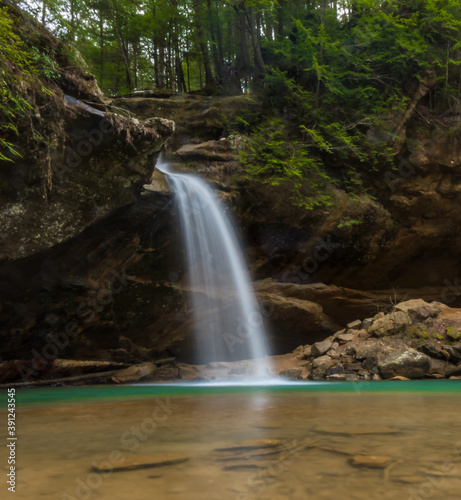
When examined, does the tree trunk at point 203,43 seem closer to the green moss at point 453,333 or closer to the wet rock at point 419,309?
the wet rock at point 419,309

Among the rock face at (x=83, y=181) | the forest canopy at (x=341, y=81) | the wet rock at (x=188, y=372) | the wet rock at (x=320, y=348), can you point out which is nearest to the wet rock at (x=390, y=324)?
the wet rock at (x=320, y=348)

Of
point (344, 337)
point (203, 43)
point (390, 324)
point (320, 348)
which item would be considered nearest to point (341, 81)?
point (203, 43)

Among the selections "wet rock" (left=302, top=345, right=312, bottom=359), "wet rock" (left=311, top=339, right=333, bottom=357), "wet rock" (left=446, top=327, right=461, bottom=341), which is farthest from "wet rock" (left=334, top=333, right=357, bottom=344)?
"wet rock" (left=446, top=327, right=461, bottom=341)

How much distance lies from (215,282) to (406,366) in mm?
5953

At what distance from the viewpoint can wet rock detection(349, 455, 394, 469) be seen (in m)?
2.48

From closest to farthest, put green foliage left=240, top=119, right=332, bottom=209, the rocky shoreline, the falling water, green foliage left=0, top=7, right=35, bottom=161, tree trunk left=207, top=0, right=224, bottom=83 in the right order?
green foliage left=0, top=7, right=35, bottom=161
the rocky shoreline
the falling water
green foliage left=240, top=119, right=332, bottom=209
tree trunk left=207, top=0, right=224, bottom=83

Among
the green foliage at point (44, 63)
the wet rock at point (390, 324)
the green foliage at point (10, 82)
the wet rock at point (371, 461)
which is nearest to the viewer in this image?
the wet rock at point (371, 461)

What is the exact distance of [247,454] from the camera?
9.36 feet

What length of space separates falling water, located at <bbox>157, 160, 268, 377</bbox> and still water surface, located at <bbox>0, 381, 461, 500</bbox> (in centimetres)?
700

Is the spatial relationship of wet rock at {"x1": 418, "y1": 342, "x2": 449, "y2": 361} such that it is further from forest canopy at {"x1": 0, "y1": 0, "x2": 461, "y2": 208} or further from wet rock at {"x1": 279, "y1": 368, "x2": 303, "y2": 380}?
forest canopy at {"x1": 0, "y1": 0, "x2": 461, "y2": 208}

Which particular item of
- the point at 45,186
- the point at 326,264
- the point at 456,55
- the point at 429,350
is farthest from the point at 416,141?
the point at 45,186

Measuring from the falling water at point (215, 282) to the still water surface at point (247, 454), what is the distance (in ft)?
23.0

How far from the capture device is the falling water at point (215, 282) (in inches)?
447

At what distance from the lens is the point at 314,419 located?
4.16 m
